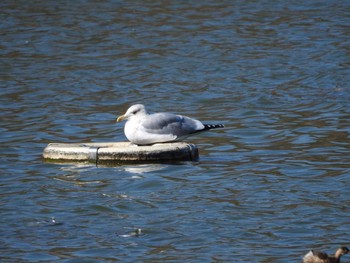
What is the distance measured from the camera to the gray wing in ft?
34.2

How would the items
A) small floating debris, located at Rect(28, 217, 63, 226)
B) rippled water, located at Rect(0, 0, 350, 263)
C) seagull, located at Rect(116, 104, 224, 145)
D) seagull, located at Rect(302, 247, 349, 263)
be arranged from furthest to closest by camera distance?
1. seagull, located at Rect(116, 104, 224, 145)
2. small floating debris, located at Rect(28, 217, 63, 226)
3. rippled water, located at Rect(0, 0, 350, 263)
4. seagull, located at Rect(302, 247, 349, 263)

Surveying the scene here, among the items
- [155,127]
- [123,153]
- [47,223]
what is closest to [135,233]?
[47,223]

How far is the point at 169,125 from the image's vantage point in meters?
→ 10.5

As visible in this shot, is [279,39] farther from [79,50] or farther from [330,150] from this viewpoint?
[330,150]

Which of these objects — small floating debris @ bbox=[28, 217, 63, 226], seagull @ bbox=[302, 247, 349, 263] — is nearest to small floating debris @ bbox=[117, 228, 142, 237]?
small floating debris @ bbox=[28, 217, 63, 226]

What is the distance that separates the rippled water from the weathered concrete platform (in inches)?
4.1

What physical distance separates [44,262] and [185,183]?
106 inches

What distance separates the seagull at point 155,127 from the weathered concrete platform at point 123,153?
8 cm

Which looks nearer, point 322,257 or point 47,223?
point 322,257

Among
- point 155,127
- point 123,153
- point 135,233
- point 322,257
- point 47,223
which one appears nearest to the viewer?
point 322,257

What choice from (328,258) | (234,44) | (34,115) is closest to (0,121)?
(34,115)

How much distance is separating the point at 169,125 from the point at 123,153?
0.62 metres

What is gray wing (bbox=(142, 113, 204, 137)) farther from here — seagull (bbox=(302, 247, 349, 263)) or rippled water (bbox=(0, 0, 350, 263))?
seagull (bbox=(302, 247, 349, 263))

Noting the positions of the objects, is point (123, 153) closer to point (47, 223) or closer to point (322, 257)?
point (47, 223)
